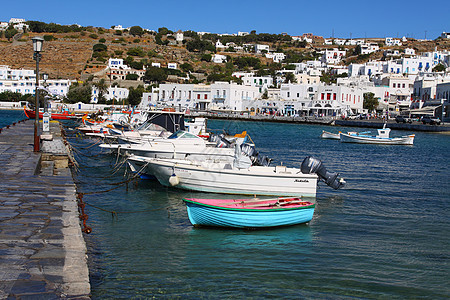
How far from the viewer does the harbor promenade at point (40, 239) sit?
21.1ft

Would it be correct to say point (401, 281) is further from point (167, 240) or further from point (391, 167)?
point (391, 167)

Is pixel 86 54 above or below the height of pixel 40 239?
above

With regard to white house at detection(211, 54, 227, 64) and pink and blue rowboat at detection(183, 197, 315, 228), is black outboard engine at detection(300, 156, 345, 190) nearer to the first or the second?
pink and blue rowboat at detection(183, 197, 315, 228)

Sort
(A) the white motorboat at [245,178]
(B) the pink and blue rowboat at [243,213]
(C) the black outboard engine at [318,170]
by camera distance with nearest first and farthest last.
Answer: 1. (B) the pink and blue rowboat at [243,213]
2. (A) the white motorboat at [245,178]
3. (C) the black outboard engine at [318,170]

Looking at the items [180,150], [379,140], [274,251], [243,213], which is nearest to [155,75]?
[379,140]

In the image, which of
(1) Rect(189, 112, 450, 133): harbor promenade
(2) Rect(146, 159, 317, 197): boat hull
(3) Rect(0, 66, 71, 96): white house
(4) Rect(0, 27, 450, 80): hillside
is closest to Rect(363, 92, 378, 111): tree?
(1) Rect(189, 112, 450, 133): harbor promenade

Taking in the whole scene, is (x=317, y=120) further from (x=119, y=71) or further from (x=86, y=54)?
(x=86, y=54)

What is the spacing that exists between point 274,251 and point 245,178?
5623 millimetres

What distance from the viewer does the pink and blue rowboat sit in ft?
40.0

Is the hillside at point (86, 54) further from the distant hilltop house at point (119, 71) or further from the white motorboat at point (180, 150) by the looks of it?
the white motorboat at point (180, 150)

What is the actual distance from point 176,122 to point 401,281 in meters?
18.7

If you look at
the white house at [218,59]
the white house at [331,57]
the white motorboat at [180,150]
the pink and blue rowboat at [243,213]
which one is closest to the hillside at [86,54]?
the white house at [218,59]

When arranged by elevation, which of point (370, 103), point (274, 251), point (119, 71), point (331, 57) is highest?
point (331, 57)

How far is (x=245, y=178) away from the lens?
16.7 meters
